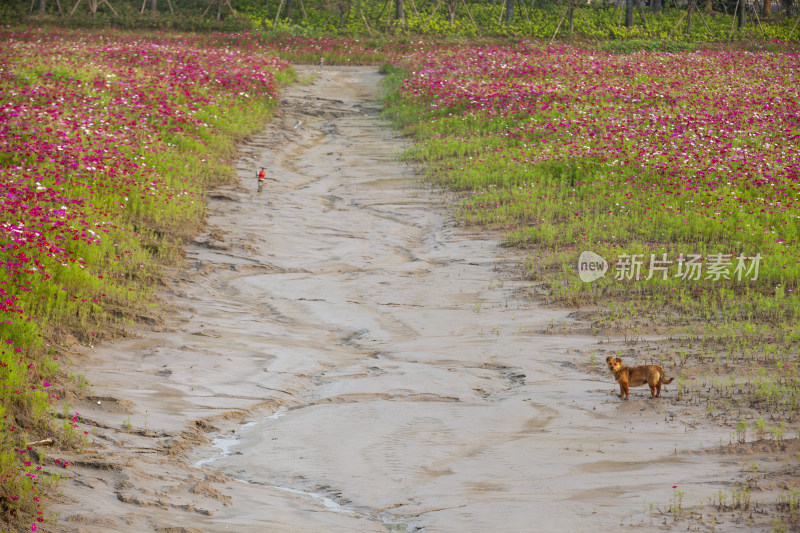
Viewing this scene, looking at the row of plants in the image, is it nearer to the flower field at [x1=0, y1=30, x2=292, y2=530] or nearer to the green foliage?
the flower field at [x1=0, y1=30, x2=292, y2=530]

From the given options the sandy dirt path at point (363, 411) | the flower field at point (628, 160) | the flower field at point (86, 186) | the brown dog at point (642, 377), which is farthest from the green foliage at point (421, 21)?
the brown dog at point (642, 377)

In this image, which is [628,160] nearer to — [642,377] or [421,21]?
[642,377]

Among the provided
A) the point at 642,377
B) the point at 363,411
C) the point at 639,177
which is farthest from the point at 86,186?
the point at 639,177

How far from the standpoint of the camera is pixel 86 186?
12477 millimetres

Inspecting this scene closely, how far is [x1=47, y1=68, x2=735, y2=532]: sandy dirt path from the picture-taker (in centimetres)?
558

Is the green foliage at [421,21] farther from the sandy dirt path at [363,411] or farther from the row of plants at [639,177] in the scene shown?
the sandy dirt path at [363,411]

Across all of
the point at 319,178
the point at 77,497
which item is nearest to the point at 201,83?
the point at 319,178

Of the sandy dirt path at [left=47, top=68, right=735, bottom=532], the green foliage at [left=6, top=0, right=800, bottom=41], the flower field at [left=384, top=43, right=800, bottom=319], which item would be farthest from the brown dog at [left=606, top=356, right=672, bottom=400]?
the green foliage at [left=6, top=0, right=800, bottom=41]

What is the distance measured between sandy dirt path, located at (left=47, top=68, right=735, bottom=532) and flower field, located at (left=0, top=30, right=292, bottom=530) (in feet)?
1.61

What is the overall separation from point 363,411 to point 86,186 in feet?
23.1

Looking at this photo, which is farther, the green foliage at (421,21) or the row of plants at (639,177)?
the green foliage at (421,21)

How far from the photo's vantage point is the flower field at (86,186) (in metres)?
7.28

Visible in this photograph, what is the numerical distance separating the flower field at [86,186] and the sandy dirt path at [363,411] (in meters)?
0.49

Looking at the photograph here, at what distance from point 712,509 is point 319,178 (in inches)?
572
